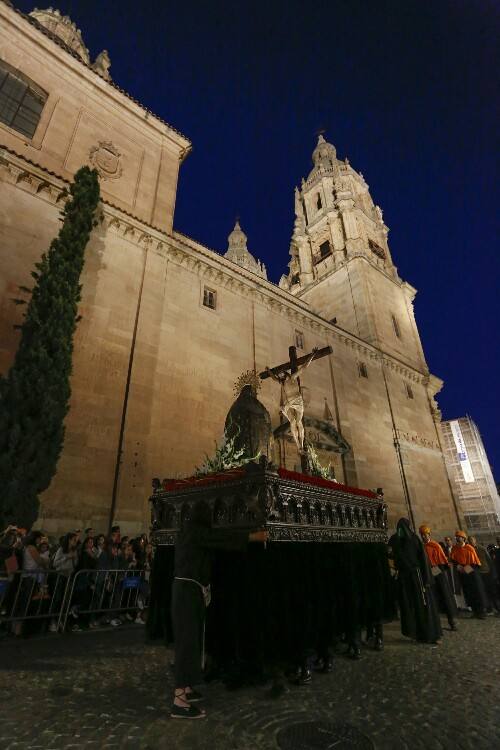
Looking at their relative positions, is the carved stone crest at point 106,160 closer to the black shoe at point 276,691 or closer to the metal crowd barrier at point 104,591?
the metal crowd barrier at point 104,591

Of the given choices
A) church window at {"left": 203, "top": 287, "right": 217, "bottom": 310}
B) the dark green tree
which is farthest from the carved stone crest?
church window at {"left": 203, "top": 287, "right": 217, "bottom": 310}

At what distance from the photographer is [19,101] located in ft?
43.8

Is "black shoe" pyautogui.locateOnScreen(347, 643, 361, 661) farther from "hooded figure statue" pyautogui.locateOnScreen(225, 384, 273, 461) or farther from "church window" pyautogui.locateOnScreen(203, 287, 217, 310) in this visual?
"church window" pyautogui.locateOnScreen(203, 287, 217, 310)

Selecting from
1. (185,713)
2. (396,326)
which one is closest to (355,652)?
(185,713)

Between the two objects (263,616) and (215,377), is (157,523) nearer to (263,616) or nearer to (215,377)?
(263,616)

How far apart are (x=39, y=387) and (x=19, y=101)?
12373 mm

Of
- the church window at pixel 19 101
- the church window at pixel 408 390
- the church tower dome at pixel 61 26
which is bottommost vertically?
the church window at pixel 408 390

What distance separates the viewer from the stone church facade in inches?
399

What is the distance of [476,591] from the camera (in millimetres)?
7836

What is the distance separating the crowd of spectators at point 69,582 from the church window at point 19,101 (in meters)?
14.5

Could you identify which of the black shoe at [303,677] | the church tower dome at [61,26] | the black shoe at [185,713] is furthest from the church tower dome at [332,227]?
the black shoe at [185,713]

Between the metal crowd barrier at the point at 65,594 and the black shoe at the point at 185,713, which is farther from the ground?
the metal crowd barrier at the point at 65,594

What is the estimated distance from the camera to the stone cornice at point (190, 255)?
11508 millimetres

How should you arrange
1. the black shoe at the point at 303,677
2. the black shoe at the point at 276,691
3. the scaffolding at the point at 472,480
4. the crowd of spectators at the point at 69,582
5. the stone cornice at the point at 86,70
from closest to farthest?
the black shoe at the point at 276,691, the black shoe at the point at 303,677, the crowd of spectators at the point at 69,582, the stone cornice at the point at 86,70, the scaffolding at the point at 472,480
